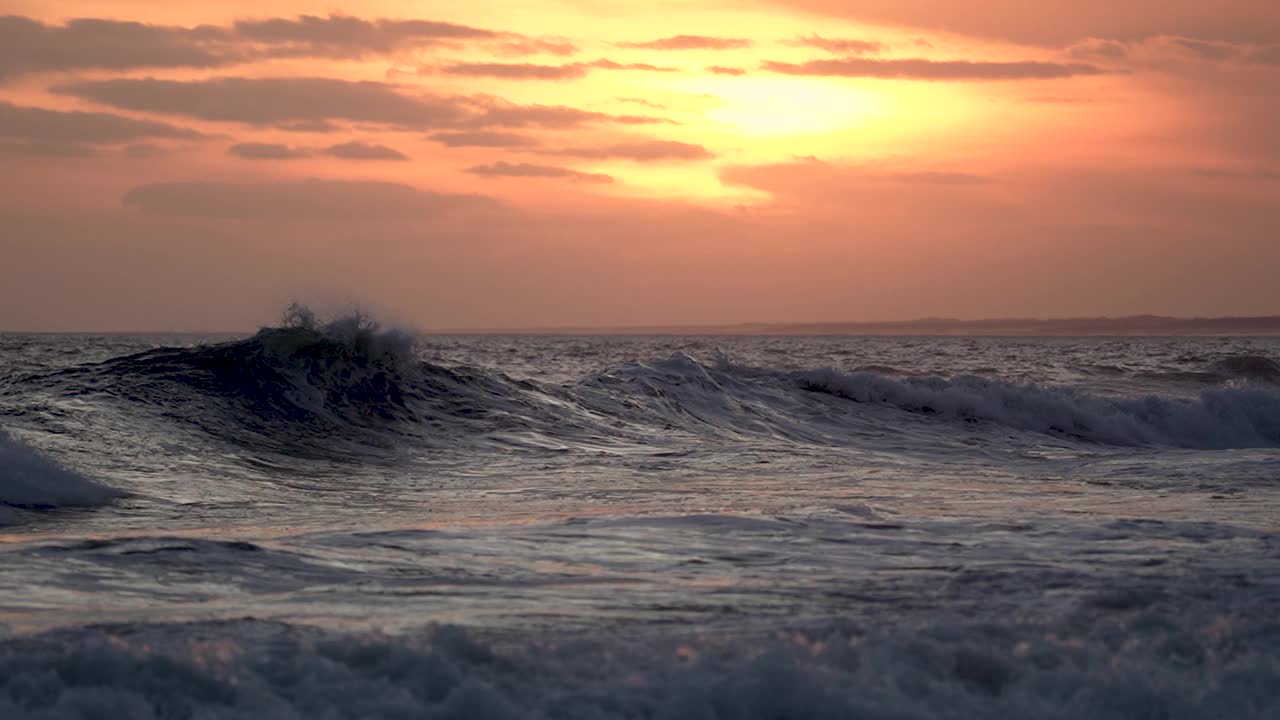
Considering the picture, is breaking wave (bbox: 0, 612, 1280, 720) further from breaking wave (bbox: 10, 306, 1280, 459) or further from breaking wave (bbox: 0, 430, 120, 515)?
breaking wave (bbox: 10, 306, 1280, 459)

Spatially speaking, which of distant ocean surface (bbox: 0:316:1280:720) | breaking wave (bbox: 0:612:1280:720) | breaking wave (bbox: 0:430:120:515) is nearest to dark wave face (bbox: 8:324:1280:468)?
distant ocean surface (bbox: 0:316:1280:720)

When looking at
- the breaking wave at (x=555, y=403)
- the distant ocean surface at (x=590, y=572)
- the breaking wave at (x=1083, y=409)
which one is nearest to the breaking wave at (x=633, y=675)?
the distant ocean surface at (x=590, y=572)

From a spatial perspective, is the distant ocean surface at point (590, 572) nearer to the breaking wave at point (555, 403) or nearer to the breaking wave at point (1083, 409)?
the breaking wave at point (555, 403)

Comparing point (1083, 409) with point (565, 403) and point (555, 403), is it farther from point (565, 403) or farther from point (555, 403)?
point (555, 403)

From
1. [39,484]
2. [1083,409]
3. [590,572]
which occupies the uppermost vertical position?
A: [39,484]

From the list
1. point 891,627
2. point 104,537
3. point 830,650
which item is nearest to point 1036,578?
point 891,627

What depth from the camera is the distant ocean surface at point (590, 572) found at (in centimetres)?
448

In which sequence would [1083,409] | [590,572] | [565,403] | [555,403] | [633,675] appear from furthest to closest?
[1083,409] < [565,403] < [555,403] < [590,572] < [633,675]

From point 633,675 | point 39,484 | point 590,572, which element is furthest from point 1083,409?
point 633,675

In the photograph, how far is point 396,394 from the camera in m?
17.4

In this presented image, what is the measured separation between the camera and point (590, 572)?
21.7 ft

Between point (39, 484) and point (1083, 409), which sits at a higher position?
point (39, 484)

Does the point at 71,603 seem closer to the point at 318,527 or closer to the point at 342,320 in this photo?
the point at 318,527

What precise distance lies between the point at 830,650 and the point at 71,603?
3.57m
